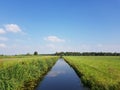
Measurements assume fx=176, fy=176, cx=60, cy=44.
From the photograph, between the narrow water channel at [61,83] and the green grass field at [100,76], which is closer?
the green grass field at [100,76]

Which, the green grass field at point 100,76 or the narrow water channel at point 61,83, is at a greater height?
the green grass field at point 100,76

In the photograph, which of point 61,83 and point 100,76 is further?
point 61,83

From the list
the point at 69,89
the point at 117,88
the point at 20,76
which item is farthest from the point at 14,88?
the point at 117,88

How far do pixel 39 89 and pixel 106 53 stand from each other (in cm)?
17586

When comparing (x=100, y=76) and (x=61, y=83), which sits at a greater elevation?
(x=100, y=76)

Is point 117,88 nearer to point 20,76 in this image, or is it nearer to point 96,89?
point 96,89

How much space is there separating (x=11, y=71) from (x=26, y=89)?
208 centimetres

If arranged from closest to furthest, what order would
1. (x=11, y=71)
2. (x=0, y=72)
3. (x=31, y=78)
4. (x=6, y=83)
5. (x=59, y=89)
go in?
(x=6, y=83)
(x=0, y=72)
(x=11, y=71)
(x=59, y=89)
(x=31, y=78)

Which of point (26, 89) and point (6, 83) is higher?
point (6, 83)

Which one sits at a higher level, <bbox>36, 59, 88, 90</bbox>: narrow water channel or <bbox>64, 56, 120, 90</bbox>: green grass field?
<bbox>64, 56, 120, 90</bbox>: green grass field

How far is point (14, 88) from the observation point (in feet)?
40.8

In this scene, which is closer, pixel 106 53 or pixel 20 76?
pixel 20 76

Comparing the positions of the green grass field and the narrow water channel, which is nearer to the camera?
the green grass field

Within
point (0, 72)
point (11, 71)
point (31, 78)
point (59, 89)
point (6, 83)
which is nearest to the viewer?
point (6, 83)
